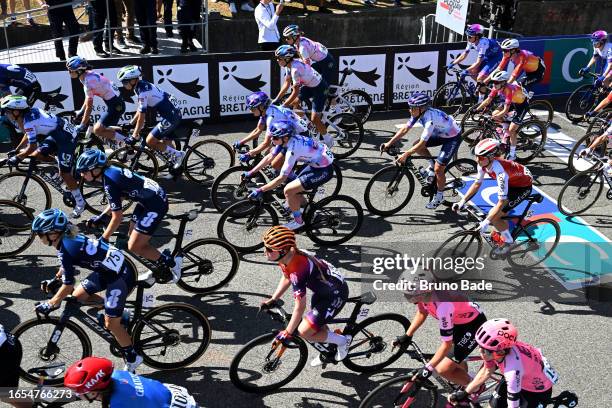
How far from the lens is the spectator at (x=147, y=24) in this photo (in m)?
16.5

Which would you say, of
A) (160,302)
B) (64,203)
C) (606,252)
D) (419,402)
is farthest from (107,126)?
(606,252)

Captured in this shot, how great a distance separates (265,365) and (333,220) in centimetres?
362

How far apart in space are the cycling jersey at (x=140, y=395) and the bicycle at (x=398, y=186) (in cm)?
633

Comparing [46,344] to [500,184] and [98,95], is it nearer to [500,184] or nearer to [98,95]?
Answer: [98,95]

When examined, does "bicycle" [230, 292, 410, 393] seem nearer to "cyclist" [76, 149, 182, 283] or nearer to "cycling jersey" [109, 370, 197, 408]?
"cycling jersey" [109, 370, 197, 408]

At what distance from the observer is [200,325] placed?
26.5 feet

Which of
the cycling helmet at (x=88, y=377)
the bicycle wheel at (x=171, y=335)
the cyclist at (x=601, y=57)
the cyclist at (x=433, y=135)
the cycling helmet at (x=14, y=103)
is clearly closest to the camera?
the cycling helmet at (x=88, y=377)

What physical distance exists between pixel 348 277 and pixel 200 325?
2825 mm

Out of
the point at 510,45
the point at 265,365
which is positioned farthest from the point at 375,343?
the point at 510,45

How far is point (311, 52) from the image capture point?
14.3m

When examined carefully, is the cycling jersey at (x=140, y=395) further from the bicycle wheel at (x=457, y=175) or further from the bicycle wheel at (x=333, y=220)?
the bicycle wheel at (x=457, y=175)

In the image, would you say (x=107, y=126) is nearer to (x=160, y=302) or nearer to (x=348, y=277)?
(x=160, y=302)

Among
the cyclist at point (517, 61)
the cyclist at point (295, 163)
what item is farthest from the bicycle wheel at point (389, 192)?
the cyclist at point (517, 61)

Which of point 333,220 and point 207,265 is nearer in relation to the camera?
point 207,265
